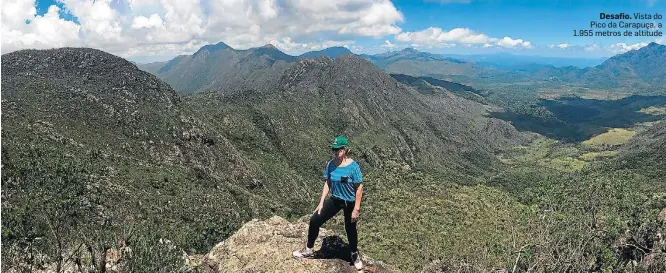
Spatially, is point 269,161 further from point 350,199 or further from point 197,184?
point 350,199

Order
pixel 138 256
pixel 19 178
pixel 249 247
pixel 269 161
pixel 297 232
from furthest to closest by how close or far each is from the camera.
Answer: pixel 269 161
pixel 19 178
pixel 297 232
pixel 249 247
pixel 138 256

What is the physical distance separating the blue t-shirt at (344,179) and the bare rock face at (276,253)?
10.9 feet

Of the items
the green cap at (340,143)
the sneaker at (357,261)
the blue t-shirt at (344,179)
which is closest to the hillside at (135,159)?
the blue t-shirt at (344,179)

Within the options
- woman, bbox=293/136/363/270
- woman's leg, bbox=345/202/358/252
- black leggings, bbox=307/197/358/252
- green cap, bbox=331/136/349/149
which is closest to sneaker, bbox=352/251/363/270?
woman, bbox=293/136/363/270

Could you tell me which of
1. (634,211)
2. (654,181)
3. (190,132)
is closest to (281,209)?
(190,132)

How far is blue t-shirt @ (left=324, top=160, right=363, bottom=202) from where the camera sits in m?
15.2

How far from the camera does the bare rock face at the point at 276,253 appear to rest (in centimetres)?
1719

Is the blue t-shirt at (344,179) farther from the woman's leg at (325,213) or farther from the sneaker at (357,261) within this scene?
the sneaker at (357,261)

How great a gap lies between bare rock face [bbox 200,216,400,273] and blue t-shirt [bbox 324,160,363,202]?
3326mm

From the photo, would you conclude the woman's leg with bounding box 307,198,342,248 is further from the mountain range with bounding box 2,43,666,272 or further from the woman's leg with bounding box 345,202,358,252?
the mountain range with bounding box 2,43,666,272

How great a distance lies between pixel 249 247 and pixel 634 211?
80557 millimetres

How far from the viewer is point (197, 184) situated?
113 m

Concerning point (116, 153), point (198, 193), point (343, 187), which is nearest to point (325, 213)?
point (343, 187)

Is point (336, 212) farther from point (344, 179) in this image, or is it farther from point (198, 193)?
point (198, 193)
